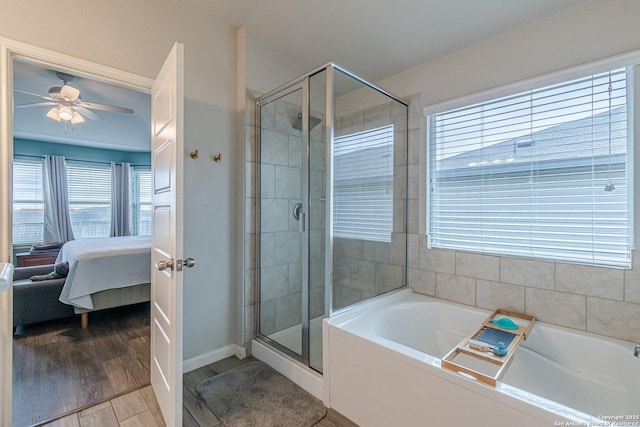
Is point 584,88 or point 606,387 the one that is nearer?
point 606,387

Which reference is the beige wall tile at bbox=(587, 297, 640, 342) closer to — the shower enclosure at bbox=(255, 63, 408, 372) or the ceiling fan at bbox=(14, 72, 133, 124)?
the shower enclosure at bbox=(255, 63, 408, 372)

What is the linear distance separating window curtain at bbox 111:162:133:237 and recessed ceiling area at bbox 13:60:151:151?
446 millimetres

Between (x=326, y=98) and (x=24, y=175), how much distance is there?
5.90 metres

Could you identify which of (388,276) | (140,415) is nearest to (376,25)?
(388,276)

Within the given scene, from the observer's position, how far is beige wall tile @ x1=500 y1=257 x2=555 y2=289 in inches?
73.9

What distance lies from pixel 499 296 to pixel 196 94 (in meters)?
2.59

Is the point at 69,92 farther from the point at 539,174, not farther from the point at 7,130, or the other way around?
the point at 539,174

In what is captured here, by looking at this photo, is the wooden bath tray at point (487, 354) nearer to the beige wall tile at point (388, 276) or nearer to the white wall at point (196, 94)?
the beige wall tile at point (388, 276)

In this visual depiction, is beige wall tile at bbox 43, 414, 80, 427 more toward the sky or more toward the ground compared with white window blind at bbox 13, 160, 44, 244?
more toward the ground

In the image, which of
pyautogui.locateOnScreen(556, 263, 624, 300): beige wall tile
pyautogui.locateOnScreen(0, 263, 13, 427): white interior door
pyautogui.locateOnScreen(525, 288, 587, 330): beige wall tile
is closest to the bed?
pyautogui.locateOnScreen(0, 263, 13, 427): white interior door

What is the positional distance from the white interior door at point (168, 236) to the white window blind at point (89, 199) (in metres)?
4.98

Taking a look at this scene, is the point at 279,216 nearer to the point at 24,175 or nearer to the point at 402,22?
the point at 402,22

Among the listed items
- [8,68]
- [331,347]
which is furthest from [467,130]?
[8,68]

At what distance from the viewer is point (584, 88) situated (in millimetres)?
1761
